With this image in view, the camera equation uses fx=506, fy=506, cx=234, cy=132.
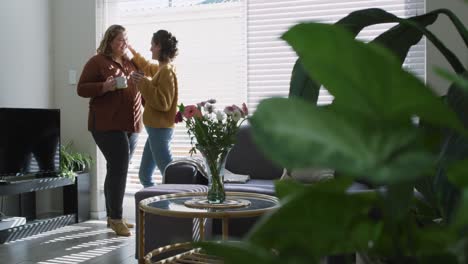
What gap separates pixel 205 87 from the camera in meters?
4.43

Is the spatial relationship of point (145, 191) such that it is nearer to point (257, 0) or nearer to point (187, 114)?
point (187, 114)

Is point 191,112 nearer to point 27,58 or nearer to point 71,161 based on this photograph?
point 71,161

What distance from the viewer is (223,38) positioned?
438 centimetres

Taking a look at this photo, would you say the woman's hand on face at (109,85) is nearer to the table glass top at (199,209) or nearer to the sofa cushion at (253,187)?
the sofa cushion at (253,187)

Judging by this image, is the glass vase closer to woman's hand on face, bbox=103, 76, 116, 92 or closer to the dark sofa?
the dark sofa

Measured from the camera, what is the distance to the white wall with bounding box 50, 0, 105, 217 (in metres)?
4.62

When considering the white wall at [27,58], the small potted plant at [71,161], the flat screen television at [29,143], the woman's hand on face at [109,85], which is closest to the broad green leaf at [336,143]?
the woman's hand on face at [109,85]

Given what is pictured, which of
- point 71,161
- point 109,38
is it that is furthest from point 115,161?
point 109,38

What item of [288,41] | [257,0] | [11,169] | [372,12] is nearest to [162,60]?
[257,0]

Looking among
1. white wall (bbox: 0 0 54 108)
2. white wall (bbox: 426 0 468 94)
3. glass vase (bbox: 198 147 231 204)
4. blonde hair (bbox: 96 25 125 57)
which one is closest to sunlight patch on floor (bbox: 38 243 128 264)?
glass vase (bbox: 198 147 231 204)

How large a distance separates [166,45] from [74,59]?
135 cm

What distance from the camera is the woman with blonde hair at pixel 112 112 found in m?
3.71

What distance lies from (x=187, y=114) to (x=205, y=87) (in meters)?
2.16

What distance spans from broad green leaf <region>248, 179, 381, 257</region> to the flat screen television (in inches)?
150
